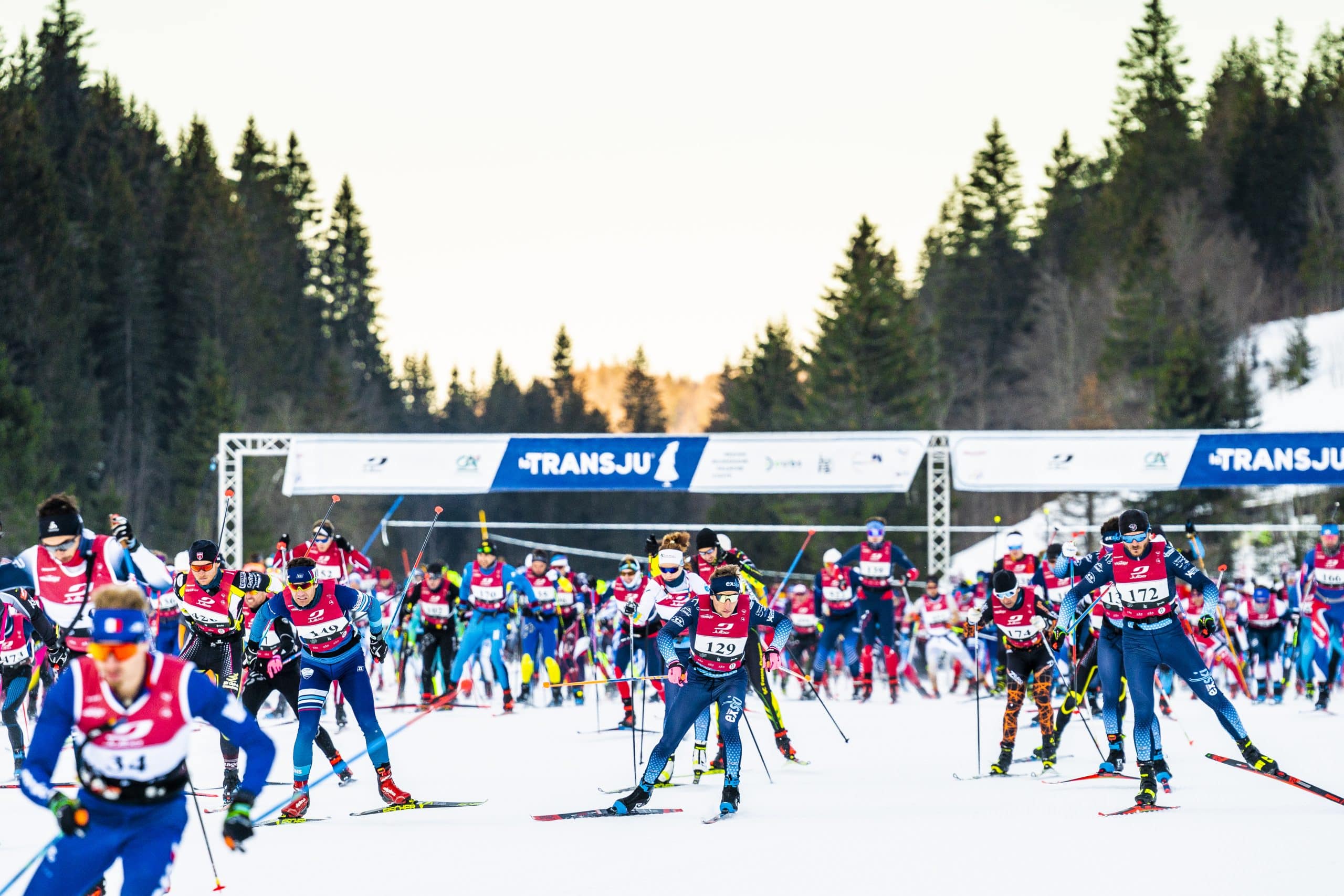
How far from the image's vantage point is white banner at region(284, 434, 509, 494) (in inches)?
829

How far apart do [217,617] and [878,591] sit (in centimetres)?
956

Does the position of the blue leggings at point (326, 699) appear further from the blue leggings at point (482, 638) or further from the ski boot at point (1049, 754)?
the blue leggings at point (482, 638)

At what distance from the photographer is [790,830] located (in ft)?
28.3

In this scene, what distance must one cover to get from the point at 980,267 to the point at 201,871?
7667cm

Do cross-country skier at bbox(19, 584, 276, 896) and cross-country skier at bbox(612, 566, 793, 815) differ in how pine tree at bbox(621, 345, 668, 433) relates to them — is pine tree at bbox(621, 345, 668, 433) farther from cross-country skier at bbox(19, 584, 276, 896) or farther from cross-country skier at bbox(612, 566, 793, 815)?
cross-country skier at bbox(19, 584, 276, 896)

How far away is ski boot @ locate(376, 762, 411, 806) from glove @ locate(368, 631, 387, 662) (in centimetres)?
81

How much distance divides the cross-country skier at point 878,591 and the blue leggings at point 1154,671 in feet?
24.4

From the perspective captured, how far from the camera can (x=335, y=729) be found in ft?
48.8

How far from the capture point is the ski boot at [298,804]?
8859mm

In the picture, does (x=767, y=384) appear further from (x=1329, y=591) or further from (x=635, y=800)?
(x=635, y=800)

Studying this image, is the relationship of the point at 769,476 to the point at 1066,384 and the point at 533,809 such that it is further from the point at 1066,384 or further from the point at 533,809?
the point at 1066,384

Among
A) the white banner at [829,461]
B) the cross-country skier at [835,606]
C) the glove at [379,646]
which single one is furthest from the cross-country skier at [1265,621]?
the glove at [379,646]

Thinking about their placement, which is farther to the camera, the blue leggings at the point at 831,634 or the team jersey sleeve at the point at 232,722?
the blue leggings at the point at 831,634

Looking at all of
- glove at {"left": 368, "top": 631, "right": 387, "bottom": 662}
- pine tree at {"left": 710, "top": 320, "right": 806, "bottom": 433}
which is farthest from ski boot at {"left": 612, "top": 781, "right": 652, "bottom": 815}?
pine tree at {"left": 710, "top": 320, "right": 806, "bottom": 433}
